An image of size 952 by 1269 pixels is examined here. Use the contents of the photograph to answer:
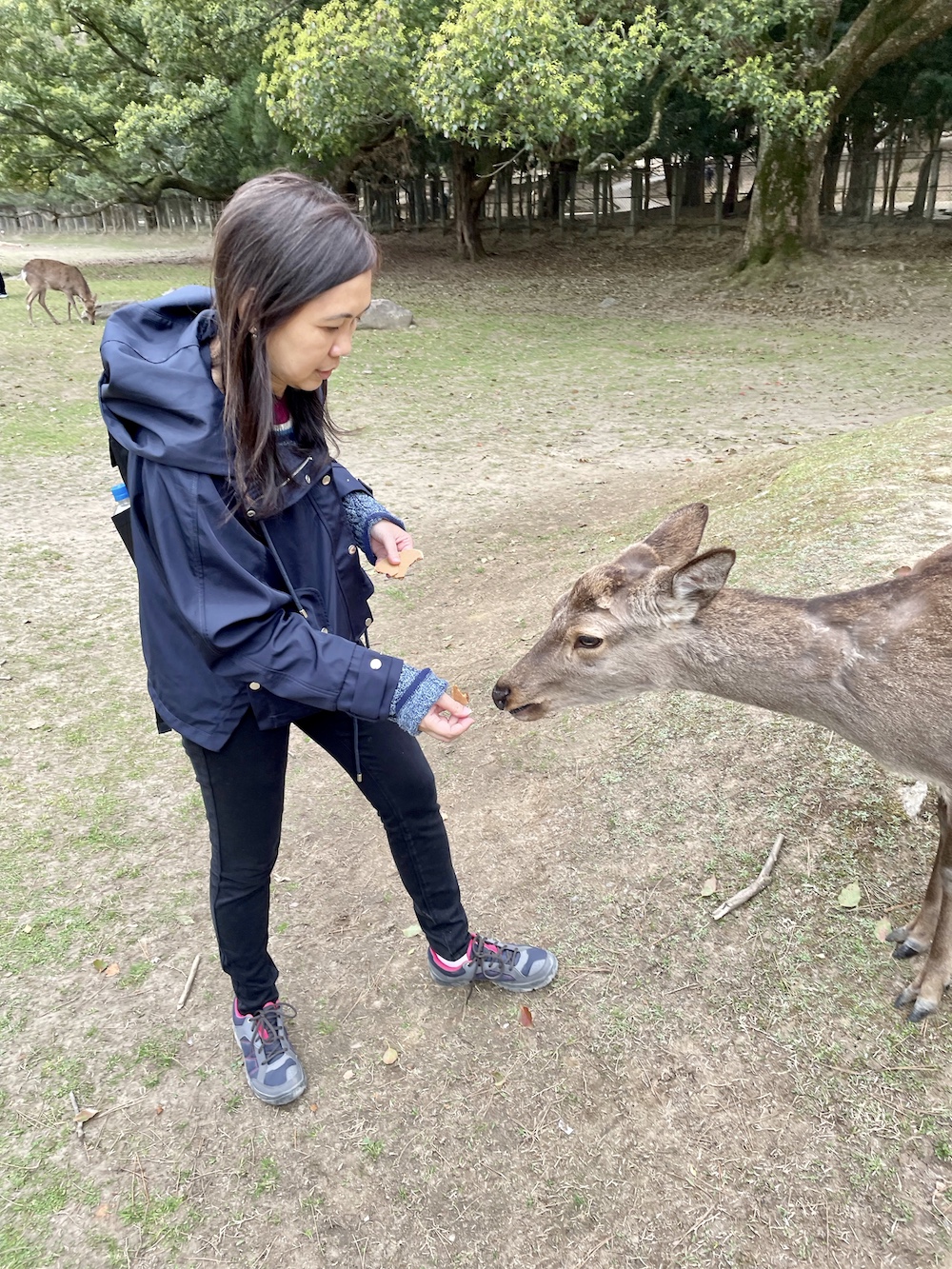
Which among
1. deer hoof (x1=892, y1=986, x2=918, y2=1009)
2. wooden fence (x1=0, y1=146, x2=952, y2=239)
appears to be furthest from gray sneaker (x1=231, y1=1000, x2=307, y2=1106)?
wooden fence (x1=0, y1=146, x2=952, y2=239)

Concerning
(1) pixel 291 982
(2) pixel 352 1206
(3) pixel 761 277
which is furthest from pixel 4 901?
(3) pixel 761 277

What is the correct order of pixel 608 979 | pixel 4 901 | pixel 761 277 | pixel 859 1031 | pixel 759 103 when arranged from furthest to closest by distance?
pixel 761 277 → pixel 759 103 → pixel 4 901 → pixel 608 979 → pixel 859 1031

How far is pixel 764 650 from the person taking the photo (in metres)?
2.45

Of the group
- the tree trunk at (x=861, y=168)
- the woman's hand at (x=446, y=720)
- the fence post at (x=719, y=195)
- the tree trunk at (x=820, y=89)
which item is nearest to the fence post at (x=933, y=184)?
the tree trunk at (x=861, y=168)

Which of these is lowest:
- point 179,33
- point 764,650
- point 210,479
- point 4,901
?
point 4,901

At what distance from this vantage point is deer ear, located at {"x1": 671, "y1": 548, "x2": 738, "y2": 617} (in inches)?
93.1

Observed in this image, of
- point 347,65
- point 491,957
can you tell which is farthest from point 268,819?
point 347,65

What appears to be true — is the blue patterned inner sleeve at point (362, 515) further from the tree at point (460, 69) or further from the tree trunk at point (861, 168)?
A: the tree trunk at point (861, 168)

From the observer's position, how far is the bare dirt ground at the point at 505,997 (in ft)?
7.02

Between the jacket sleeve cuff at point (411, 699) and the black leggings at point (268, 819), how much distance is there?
30cm

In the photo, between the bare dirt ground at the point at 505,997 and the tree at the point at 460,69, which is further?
the tree at the point at 460,69

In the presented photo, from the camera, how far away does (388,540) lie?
232cm

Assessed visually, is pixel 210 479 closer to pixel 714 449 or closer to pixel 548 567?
pixel 548 567

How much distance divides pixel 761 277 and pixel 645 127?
21.8 ft
